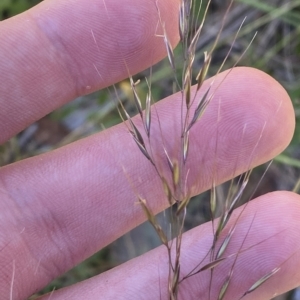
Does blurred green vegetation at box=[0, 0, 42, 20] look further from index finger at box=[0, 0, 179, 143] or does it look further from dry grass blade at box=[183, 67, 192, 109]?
dry grass blade at box=[183, 67, 192, 109]

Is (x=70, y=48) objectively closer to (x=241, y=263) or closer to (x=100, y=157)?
(x=100, y=157)

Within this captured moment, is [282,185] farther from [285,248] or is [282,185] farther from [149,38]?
[149,38]

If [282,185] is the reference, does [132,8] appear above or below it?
above

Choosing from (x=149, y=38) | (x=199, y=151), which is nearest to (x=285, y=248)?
(x=199, y=151)

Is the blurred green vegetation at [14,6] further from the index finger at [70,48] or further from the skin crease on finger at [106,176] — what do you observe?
the skin crease on finger at [106,176]

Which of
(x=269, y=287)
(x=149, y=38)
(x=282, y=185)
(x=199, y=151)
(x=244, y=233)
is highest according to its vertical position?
(x=149, y=38)

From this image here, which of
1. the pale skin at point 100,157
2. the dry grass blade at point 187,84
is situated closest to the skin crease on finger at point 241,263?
the pale skin at point 100,157
